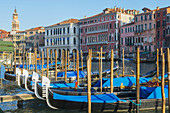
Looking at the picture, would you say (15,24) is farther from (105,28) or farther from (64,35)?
(105,28)

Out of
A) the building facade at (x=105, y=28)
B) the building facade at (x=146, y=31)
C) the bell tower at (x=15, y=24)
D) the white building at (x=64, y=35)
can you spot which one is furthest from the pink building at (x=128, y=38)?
the bell tower at (x=15, y=24)

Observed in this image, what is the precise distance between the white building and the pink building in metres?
12.4

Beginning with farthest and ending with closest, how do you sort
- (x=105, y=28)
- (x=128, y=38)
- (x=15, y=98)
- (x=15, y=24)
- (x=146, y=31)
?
(x=15, y=24) < (x=105, y=28) < (x=128, y=38) < (x=146, y=31) < (x=15, y=98)

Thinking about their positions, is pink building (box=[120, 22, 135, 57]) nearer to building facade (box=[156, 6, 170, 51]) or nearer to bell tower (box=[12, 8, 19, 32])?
building facade (box=[156, 6, 170, 51])

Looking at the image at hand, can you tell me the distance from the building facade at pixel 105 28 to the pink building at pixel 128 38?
52.0 inches

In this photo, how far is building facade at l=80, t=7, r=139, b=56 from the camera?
139 ft

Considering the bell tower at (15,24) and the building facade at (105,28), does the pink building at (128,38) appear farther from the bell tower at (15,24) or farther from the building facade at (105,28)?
the bell tower at (15,24)

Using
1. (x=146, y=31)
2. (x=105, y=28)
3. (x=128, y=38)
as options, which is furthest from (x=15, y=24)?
(x=146, y=31)

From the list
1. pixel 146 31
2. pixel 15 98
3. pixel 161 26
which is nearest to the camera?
pixel 15 98

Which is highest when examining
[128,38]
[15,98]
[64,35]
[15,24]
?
[15,24]

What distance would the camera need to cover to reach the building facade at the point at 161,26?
35000 millimetres

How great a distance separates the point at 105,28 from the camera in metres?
44.2

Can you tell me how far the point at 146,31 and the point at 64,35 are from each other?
773 inches

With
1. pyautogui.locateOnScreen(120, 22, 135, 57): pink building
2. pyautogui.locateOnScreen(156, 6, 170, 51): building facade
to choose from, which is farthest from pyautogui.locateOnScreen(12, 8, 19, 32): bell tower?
pyautogui.locateOnScreen(156, 6, 170, 51): building facade
